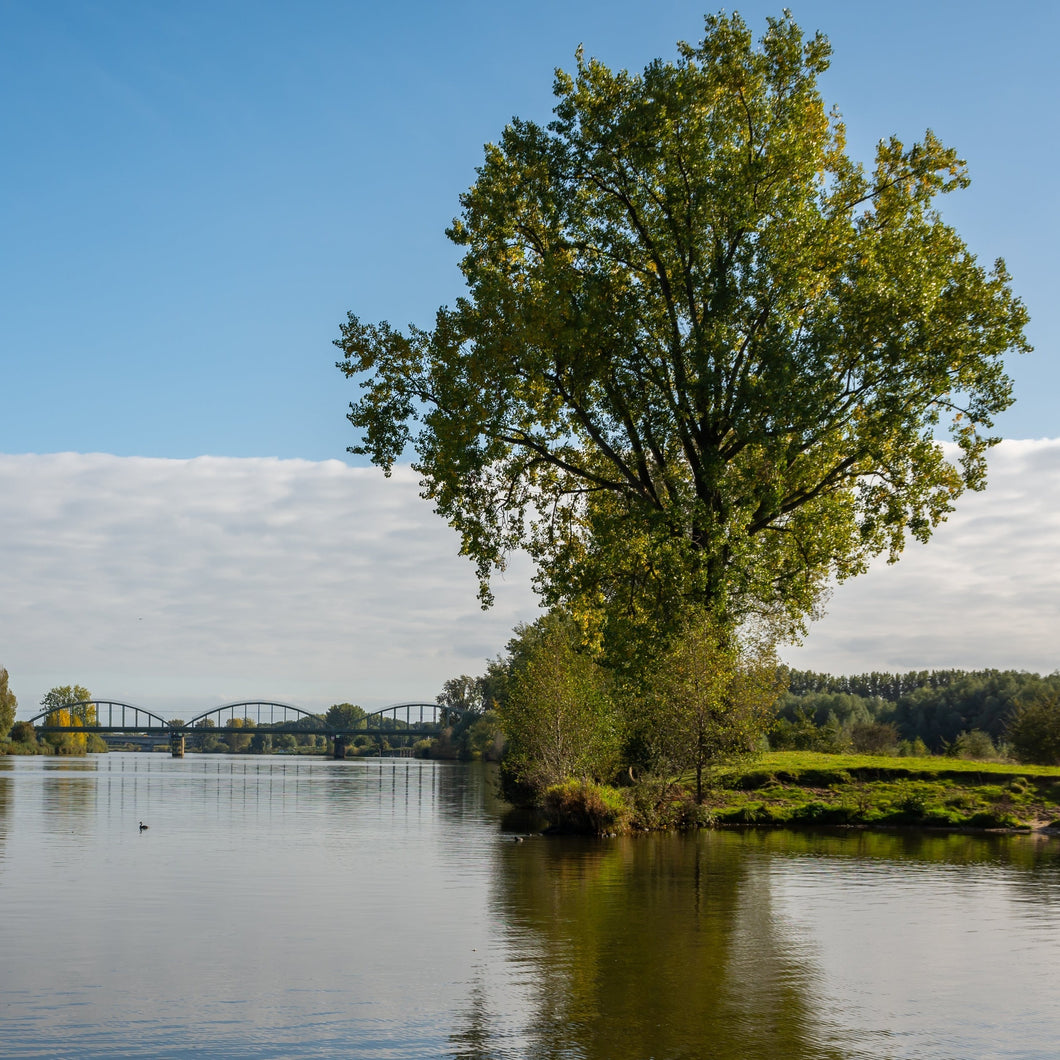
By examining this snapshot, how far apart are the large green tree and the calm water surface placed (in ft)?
24.6

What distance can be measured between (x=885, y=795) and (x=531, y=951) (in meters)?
32.5

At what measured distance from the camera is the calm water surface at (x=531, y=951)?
41.3ft

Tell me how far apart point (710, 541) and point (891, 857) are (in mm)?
13514

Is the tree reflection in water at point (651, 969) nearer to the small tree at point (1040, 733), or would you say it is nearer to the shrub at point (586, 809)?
the shrub at point (586, 809)

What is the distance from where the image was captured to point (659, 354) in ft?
95.6

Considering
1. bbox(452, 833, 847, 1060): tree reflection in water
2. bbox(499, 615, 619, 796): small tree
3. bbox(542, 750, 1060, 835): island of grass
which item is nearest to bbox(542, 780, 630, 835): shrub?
bbox(542, 750, 1060, 835): island of grass

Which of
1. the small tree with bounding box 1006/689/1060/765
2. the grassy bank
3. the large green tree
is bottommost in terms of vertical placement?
the grassy bank

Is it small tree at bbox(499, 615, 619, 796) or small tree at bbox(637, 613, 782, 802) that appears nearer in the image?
small tree at bbox(637, 613, 782, 802)

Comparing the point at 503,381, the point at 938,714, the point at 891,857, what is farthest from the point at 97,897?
the point at 938,714

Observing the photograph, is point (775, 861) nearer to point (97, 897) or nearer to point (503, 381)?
point (503, 381)

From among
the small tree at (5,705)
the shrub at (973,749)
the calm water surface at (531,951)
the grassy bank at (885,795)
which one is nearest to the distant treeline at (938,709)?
the shrub at (973,749)

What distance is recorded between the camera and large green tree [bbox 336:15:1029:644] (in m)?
26.7

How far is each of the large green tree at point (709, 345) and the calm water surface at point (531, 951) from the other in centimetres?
749

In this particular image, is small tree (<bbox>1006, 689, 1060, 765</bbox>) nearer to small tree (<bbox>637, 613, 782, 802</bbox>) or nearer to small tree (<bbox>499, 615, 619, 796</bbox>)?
small tree (<bbox>637, 613, 782, 802</bbox>)
